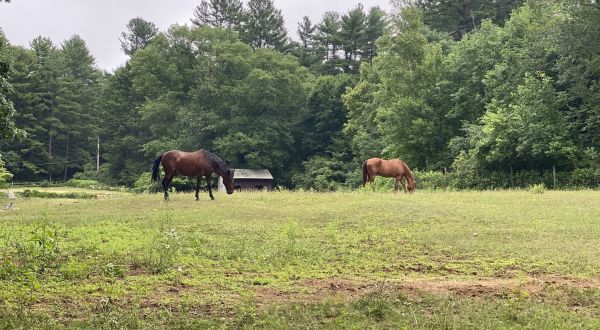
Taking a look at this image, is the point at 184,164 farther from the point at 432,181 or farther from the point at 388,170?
the point at 432,181

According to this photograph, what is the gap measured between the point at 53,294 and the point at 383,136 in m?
40.9

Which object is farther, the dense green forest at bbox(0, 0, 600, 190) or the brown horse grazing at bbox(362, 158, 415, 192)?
the dense green forest at bbox(0, 0, 600, 190)

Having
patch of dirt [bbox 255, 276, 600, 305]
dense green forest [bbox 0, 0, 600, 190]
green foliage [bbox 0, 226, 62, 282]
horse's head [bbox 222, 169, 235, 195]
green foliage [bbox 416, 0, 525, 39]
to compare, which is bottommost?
patch of dirt [bbox 255, 276, 600, 305]

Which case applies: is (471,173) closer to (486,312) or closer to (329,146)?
(329,146)

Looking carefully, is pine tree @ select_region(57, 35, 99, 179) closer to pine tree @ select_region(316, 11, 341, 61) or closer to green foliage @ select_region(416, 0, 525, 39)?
pine tree @ select_region(316, 11, 341, 61)

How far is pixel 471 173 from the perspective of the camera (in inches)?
1249

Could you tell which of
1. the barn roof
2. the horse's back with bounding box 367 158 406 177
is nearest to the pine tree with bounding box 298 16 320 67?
the barn roof

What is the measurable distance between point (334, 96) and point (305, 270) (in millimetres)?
46665

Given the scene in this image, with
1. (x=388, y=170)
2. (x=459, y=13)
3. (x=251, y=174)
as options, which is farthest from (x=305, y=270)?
(x=459, y=13)

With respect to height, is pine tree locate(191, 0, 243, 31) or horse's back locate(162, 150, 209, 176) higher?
pine tree locate(191, 0, 243, 31)

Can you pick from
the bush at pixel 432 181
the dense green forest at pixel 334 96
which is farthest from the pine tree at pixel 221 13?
the bush at pixel 432 181

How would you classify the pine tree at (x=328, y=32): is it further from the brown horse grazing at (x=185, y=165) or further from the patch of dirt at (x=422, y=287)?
the patch of dirt at (x=422, y=287)

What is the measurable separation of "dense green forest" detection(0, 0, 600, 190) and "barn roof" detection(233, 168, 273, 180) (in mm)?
1499

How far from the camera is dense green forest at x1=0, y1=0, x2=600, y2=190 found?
3066 cm
